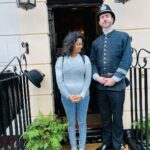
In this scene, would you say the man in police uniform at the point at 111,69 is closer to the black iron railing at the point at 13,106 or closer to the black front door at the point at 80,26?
the black iron railing at the point at 13,106

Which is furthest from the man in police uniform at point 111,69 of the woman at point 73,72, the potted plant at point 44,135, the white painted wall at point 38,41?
the white painted wall at point 38,41

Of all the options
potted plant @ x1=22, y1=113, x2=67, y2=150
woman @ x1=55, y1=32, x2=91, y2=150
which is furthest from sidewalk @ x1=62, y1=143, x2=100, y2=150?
woman @ x1=55, y1=32, x2=91, y2=150

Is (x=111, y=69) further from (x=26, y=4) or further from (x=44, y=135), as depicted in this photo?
(x=26, y=4)

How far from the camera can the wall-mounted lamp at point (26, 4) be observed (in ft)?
13.6

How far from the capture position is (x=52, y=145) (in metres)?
3.97

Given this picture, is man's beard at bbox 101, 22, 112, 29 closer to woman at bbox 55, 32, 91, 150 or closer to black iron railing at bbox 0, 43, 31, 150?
woman at bbox 55, 32, 91, 150

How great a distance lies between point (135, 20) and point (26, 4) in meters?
1.59

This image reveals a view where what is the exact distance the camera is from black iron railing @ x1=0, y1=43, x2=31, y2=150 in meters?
3.24

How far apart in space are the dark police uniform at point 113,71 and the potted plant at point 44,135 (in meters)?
0.61

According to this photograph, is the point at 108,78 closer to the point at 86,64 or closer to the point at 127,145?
the point at 86,64

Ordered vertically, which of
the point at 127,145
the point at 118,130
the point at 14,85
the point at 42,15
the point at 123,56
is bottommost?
the point at 127,145

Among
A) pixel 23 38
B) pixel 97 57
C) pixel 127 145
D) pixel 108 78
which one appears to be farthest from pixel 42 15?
pixel 127 145

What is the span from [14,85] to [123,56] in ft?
4.38

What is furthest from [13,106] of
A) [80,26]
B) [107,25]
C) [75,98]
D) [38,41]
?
[80,26]
